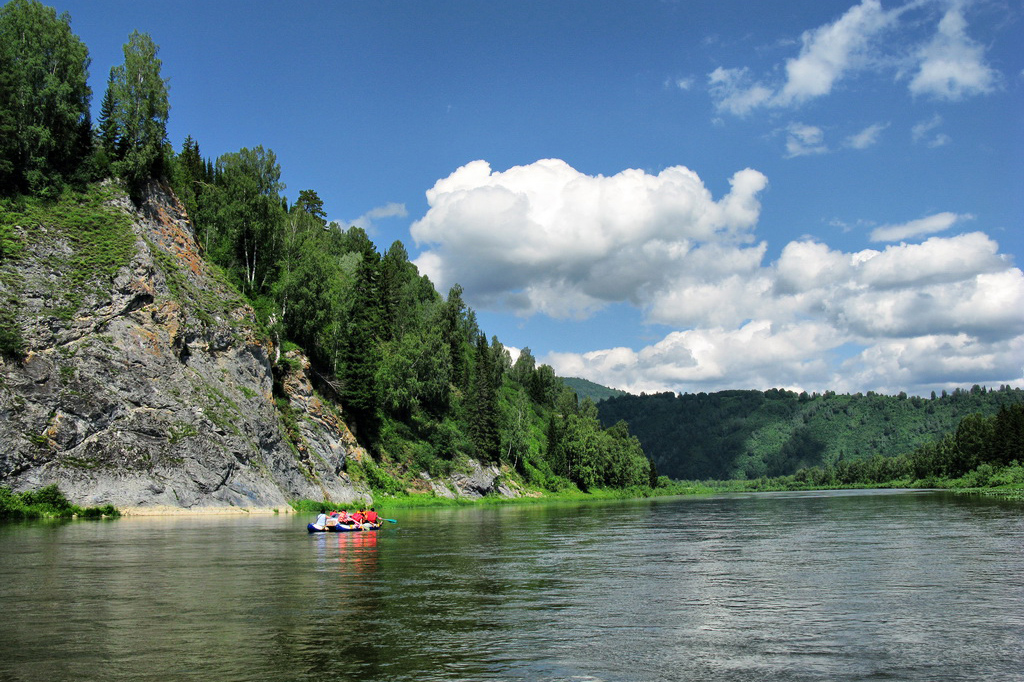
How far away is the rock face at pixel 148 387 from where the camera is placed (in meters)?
54.8

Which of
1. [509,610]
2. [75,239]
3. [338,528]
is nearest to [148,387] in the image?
[75,239]

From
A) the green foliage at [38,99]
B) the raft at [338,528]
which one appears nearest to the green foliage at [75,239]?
the green foliage at [38,99]

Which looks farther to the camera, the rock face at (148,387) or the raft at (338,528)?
the rock face at (148,387)

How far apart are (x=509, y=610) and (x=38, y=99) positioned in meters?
76.6

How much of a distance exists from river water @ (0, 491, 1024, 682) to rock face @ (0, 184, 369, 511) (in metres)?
17.8

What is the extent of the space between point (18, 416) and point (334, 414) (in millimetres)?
39445

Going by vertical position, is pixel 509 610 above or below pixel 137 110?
below

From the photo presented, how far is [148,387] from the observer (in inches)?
2472

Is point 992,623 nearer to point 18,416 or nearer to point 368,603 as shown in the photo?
point 368,603

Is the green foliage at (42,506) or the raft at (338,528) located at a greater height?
the green foliage at (42,506)

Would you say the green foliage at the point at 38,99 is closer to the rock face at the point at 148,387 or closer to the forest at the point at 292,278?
the forest at the point at 292,278

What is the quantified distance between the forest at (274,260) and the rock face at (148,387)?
104 inches

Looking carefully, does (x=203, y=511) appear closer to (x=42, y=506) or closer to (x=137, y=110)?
(x=42, y=506)

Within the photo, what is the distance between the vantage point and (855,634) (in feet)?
54.9
